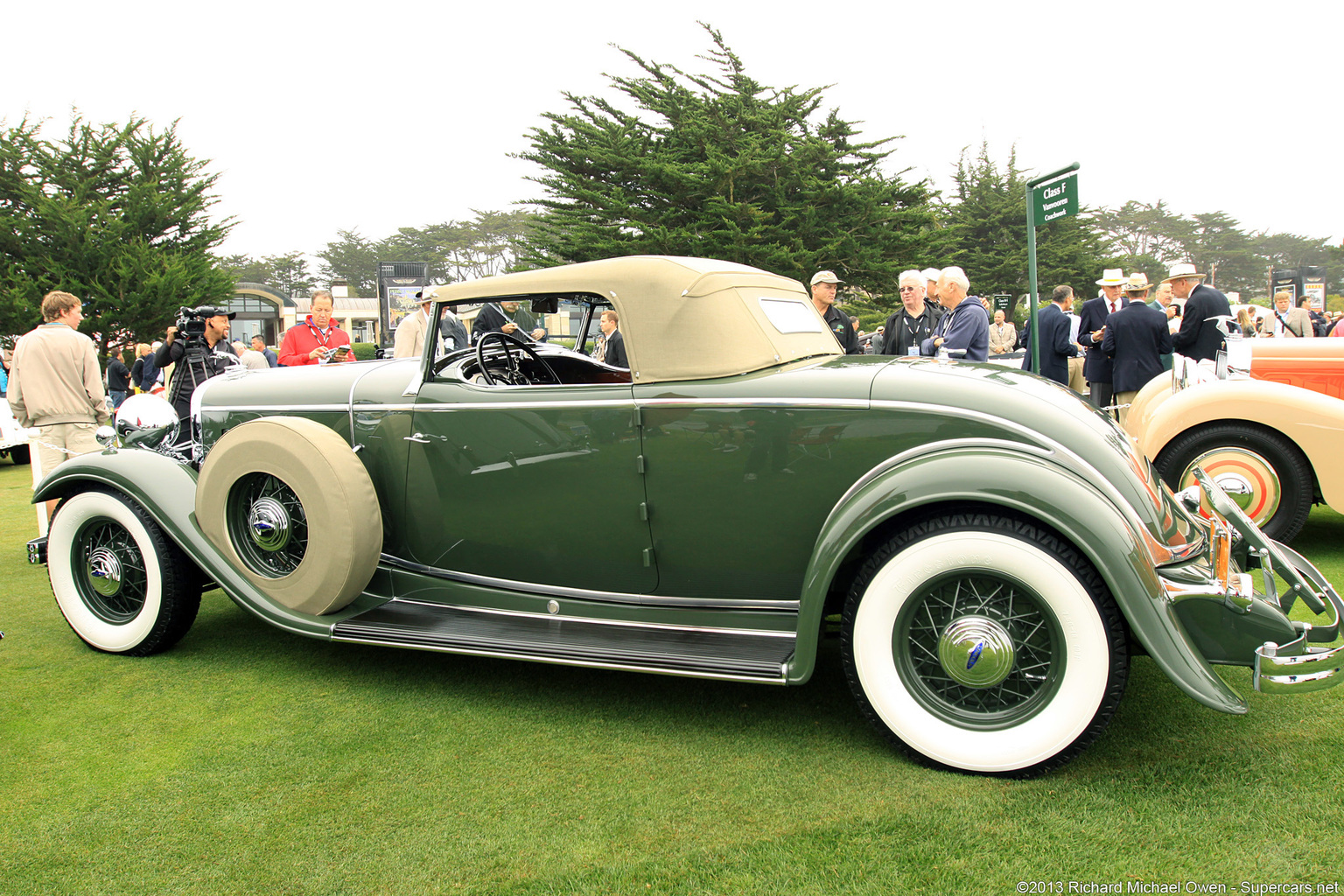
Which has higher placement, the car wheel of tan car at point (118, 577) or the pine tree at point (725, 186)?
the pine tree at point (725, 186)

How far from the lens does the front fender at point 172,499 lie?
11.3 ft

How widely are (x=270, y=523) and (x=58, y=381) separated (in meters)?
3.38

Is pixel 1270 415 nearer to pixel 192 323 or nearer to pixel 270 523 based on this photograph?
pixel 270 523

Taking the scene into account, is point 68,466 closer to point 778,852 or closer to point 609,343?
point 609,343

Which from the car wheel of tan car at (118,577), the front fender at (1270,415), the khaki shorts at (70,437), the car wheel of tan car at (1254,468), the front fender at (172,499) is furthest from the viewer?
the khaki shorts at (70,437)

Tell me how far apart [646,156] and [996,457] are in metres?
20.6

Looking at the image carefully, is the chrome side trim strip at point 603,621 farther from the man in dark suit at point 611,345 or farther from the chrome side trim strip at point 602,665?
the man in dark suit at point 611,345

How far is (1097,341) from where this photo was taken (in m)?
7.86

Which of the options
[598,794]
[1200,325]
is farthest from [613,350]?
[1200,325]

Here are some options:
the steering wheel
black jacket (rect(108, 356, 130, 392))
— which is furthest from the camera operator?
black jacket (rect(108, 356, 130, 392))

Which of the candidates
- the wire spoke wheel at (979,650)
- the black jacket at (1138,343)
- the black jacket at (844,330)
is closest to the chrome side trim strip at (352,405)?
the wire spoke wheel at (979,650)

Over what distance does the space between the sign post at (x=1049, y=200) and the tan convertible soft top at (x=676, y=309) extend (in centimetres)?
372

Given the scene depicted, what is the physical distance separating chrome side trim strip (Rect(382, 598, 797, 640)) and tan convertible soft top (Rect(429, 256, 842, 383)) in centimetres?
95

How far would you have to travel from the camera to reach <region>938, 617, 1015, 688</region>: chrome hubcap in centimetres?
246
